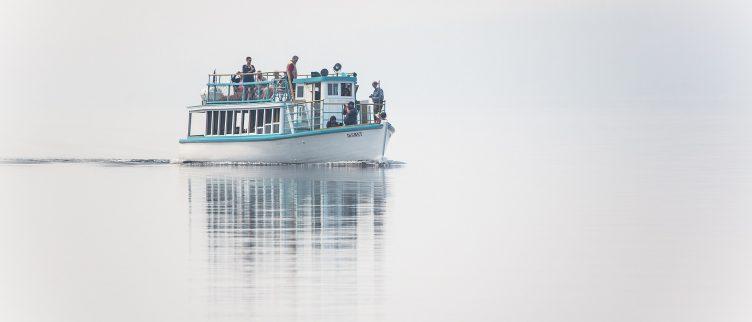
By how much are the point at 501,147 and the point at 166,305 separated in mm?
63368

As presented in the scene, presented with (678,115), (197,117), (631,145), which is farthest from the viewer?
(678,115)

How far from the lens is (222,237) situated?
3750 centimetres

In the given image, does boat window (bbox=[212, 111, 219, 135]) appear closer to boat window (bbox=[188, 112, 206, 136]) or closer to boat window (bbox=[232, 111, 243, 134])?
boat window (bbox=[188, 112, 206, 136])

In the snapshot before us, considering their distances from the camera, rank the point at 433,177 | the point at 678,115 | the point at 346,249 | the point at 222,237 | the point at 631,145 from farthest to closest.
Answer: the point at 678,115
the point at 631,145
the point at 433,177
the point at 222,237
the point at 346,249

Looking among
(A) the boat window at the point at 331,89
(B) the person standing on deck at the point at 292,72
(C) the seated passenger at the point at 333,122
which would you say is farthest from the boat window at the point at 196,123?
(C) the seated passenger at the point at 333,122

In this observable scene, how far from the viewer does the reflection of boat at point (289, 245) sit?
2947 cm

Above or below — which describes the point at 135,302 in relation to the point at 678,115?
below

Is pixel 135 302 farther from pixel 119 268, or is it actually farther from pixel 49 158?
pixel 49 158

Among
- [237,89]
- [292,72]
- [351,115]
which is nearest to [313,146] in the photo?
[351,115]

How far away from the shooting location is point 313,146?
67688 mm

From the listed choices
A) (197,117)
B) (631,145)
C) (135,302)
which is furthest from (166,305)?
(631,145)

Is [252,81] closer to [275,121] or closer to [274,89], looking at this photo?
[274,89]

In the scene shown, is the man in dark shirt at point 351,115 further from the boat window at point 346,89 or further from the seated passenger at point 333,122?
the boat window at point 346,89

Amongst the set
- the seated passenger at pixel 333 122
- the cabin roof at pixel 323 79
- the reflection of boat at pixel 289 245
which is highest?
the cabin roof at pixel 323 79
